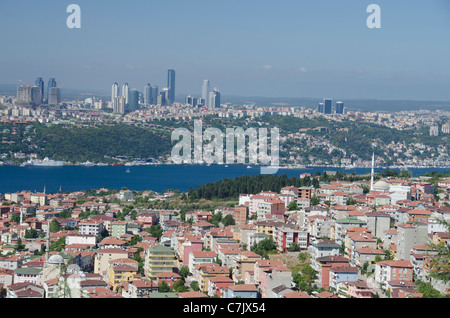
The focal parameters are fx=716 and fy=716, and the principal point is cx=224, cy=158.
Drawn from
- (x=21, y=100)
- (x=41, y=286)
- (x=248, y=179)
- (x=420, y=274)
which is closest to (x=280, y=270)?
(x=420, y=274)

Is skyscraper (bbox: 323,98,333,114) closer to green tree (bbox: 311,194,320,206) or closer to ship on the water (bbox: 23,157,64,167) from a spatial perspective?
ship on the water (bbox: 23,157,64,167)

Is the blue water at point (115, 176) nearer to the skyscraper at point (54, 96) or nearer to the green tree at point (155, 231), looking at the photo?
the green tree at point (155, 231)

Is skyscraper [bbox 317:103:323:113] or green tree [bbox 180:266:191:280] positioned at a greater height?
skyscraper [bbox 317:103:323:113]

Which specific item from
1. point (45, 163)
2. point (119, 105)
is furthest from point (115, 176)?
point (119, 105)

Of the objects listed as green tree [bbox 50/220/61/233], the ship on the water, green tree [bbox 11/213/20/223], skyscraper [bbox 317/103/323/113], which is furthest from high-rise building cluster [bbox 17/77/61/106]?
green tree [bbox 50/220/61/233]

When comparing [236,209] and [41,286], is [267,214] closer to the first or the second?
[236,209]

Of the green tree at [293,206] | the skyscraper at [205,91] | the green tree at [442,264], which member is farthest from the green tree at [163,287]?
the skyscraper at [205,91]

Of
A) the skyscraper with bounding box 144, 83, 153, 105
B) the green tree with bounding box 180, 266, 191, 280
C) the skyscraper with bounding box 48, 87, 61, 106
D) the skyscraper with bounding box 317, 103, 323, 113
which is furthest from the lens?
the skyscraper with bounding box 144, 83, 153, 105
